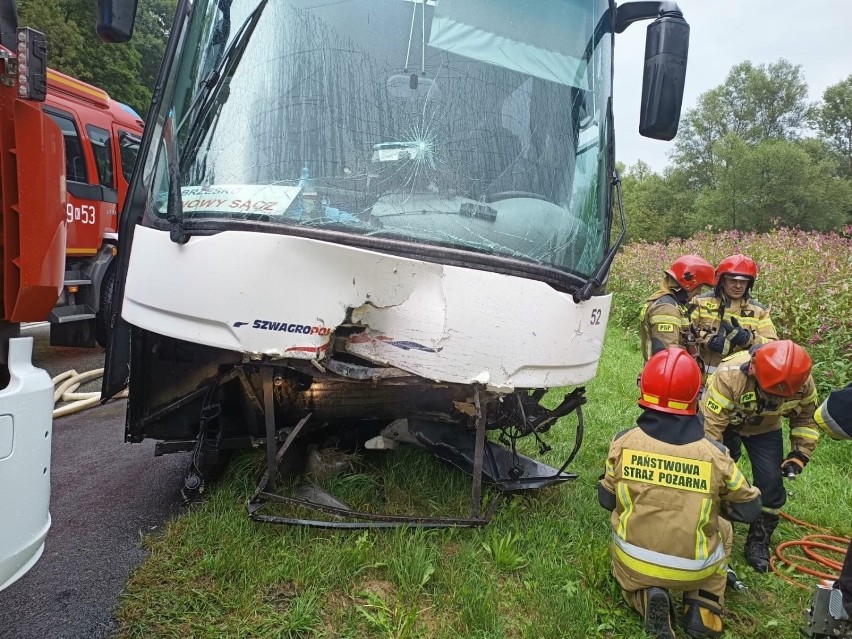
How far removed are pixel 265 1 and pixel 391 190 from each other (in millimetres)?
1012

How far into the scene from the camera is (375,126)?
2.56 m

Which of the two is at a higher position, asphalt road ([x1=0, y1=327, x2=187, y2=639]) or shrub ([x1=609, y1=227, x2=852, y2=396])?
shrub ([x1=609, y1=227, x2=852, y2=396])

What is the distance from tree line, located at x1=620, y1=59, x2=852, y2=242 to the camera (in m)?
35.7

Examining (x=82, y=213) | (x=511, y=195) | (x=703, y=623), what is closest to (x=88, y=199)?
(x=82, y=213)

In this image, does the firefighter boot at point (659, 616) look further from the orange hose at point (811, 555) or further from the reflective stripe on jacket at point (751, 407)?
the reflective stripe on jacket at point (751, 407)

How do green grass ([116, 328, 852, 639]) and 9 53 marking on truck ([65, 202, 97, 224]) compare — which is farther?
9 53 marking on truck ([65, 202, 97, 224])

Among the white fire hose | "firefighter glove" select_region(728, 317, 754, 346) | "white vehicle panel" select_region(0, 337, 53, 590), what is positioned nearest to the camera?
"white vehicle panel" select_region(0, 337, 53, 590)

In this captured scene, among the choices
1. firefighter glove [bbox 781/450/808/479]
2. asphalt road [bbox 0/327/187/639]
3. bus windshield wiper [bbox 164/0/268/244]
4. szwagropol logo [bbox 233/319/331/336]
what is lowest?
asphalt road [bbox 0/327/187/639]

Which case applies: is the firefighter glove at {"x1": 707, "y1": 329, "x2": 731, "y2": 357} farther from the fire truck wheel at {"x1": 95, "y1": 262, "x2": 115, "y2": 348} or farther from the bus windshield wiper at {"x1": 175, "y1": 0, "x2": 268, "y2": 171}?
the fire truck wheel at {"x1": 95, "y1": 262, "x2": 115, "y2": 348}

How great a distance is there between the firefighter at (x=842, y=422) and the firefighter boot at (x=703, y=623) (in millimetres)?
474

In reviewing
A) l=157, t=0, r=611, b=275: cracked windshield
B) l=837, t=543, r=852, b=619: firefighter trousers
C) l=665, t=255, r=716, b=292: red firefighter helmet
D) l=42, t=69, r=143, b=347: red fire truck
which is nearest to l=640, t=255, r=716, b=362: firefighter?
l=665, t=255, r=716, b=292: red firefighter helmet

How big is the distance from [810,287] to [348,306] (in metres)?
5.95

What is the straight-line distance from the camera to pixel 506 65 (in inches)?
110

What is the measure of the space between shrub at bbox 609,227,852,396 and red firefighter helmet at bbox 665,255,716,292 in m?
1.83
